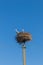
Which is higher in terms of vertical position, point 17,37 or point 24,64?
point 17,37

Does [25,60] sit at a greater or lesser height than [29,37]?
lesser

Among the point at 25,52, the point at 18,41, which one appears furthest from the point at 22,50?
the point at 18,41

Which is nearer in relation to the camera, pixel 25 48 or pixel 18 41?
pixel 18 41

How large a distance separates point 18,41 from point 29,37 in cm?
157

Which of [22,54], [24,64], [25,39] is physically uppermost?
[25,39]

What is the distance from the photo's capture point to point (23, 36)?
20.6 meters

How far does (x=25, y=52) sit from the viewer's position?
2139 cm

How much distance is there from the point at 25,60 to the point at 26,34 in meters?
3.53

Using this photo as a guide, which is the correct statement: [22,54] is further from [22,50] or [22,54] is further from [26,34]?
[26,34]

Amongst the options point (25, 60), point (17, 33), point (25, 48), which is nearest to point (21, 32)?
point (17, 33)

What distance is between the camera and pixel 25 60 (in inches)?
821

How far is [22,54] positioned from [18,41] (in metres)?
2.22

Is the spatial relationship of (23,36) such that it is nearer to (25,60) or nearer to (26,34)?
(26,34)

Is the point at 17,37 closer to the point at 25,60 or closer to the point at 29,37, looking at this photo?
the point at 29,37
